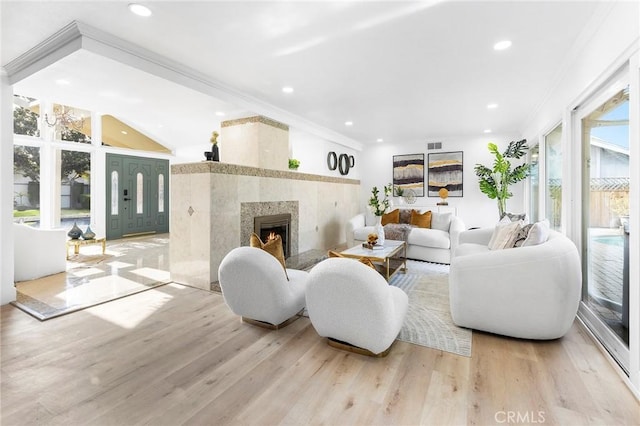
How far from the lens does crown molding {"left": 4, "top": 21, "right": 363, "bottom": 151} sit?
8.78ft

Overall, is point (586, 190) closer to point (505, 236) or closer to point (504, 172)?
point (505, 236)

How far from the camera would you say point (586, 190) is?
2.97 m

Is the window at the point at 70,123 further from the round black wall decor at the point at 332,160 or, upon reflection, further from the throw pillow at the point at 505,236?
the throw pillow at the point at 505,236

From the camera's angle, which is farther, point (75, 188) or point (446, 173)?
point (446, 173)

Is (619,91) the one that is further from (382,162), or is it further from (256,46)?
(382,162)

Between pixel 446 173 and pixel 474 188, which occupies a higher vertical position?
pixel 446 173

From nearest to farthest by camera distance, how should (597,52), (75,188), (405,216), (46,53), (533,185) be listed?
(597,52), (46,53), (533,185), (405,216), (75,188)

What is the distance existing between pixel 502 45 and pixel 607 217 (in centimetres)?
181

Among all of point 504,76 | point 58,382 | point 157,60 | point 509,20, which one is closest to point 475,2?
point 509,20

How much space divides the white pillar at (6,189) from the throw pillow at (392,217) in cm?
553

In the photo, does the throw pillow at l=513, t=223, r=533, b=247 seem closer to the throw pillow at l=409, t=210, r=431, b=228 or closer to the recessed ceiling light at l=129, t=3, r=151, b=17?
the throw pillow at l=409, t=210, r=431, b=228

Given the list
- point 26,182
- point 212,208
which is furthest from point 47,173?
point 212,208

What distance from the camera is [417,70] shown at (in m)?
3.50

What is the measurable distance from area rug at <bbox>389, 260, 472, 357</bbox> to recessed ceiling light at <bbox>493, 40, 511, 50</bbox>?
2614mm
